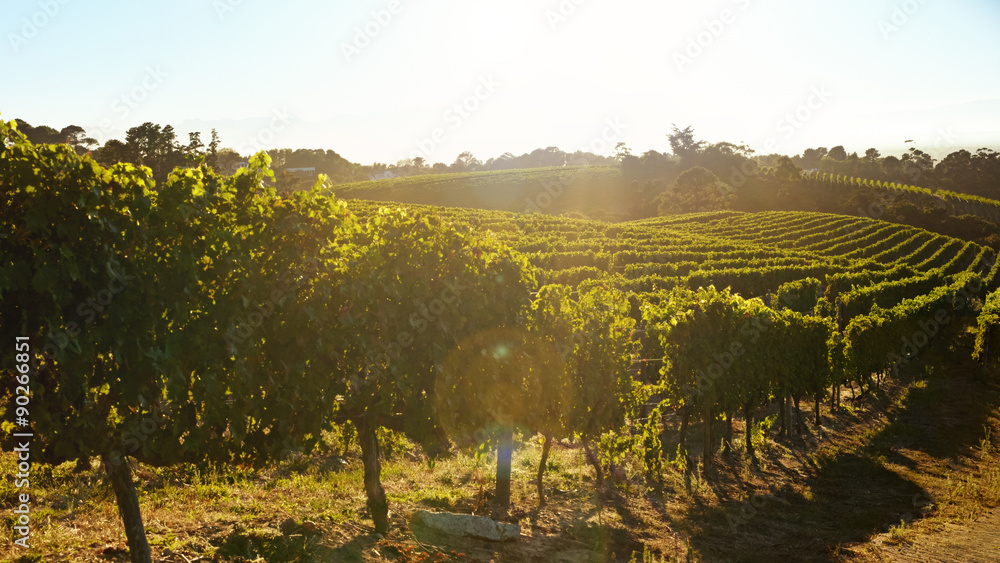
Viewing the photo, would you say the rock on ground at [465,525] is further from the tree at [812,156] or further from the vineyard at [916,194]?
the tree at [812,156]

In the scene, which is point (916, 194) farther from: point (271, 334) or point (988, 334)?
point (271, 334)

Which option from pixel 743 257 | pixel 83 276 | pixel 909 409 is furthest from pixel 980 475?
pixel 743 257

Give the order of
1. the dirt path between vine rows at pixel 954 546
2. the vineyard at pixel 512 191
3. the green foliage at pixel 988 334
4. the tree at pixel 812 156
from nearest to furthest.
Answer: the dirt path between vine rows at pixel 954 546 → the green foliage at pixel 988 334 → the vineyard at pixel 512 191 → the tree at pixel 812 156

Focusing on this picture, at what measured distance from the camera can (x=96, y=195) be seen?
566 cm

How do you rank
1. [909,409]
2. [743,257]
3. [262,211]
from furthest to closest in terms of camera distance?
[743,257] < [909,409] < [262,211]

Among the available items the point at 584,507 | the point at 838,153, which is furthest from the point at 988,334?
the point at 838,153

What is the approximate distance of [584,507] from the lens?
1202 centimetres

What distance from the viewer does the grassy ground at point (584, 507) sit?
7.53m

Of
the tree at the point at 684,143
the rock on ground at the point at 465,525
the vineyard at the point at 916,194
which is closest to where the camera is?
the rock on ground at the point at 465,525

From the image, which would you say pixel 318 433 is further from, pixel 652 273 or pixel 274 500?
pixel 652 273

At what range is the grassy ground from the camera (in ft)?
24.7

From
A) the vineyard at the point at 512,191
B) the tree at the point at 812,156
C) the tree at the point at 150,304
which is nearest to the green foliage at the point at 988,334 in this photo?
the tree at the point at 150,304

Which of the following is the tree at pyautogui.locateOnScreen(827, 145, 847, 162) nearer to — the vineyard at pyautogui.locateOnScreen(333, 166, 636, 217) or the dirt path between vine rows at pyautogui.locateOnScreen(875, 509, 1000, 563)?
the vineyard at pyautogui.locateOnScreen(333, 166, 636, 217)

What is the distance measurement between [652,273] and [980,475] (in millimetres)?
23064
